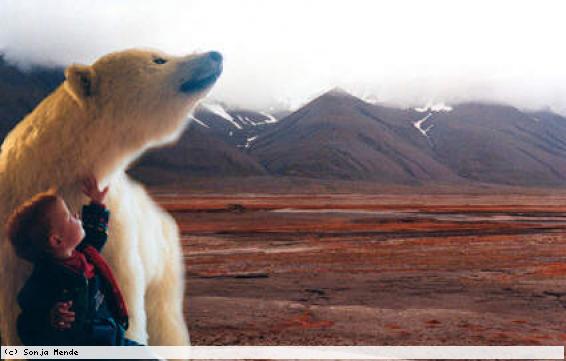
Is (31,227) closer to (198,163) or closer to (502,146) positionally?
(198,163)

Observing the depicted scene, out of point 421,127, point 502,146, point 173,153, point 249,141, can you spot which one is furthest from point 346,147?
point 421,127

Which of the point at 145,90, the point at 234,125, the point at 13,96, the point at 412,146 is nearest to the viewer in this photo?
the point at 145,90

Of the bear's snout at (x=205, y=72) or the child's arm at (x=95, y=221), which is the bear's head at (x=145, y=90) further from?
the child's arm at (x=95, y=221)

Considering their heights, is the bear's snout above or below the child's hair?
above

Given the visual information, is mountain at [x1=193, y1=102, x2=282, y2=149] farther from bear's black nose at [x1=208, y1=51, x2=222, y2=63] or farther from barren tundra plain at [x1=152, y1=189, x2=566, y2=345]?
bear's black nose at [x1=208, y1=51, x2=222, y2=63]

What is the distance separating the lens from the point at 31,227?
2.34 metres

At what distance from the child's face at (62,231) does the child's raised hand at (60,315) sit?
212mm

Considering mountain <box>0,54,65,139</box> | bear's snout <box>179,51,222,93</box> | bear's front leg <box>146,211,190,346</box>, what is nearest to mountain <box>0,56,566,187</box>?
mountain <box>0,54,65,139</box>

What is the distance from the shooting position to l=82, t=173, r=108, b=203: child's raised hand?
266cm

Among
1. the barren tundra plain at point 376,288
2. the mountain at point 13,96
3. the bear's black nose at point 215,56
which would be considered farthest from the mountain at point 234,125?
the bear's black nose at point 215,56

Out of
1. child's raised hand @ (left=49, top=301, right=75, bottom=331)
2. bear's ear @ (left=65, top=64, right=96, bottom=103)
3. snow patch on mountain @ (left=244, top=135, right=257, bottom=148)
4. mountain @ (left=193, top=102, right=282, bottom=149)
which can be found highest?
bear's ear @ (left=65, top=64, right=96, bottom=103)

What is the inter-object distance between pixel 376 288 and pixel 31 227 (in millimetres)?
11121

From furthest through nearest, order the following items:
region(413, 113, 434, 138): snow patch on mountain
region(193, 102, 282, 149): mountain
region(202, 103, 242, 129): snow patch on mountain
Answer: region(413, 113, 434, 138): snow patch on mountain → region(202, 103, 242, 129): snow patch on mountain → region(193, 102, 282, 149): mountain

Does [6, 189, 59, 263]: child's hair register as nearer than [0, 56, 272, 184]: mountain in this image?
Yes
